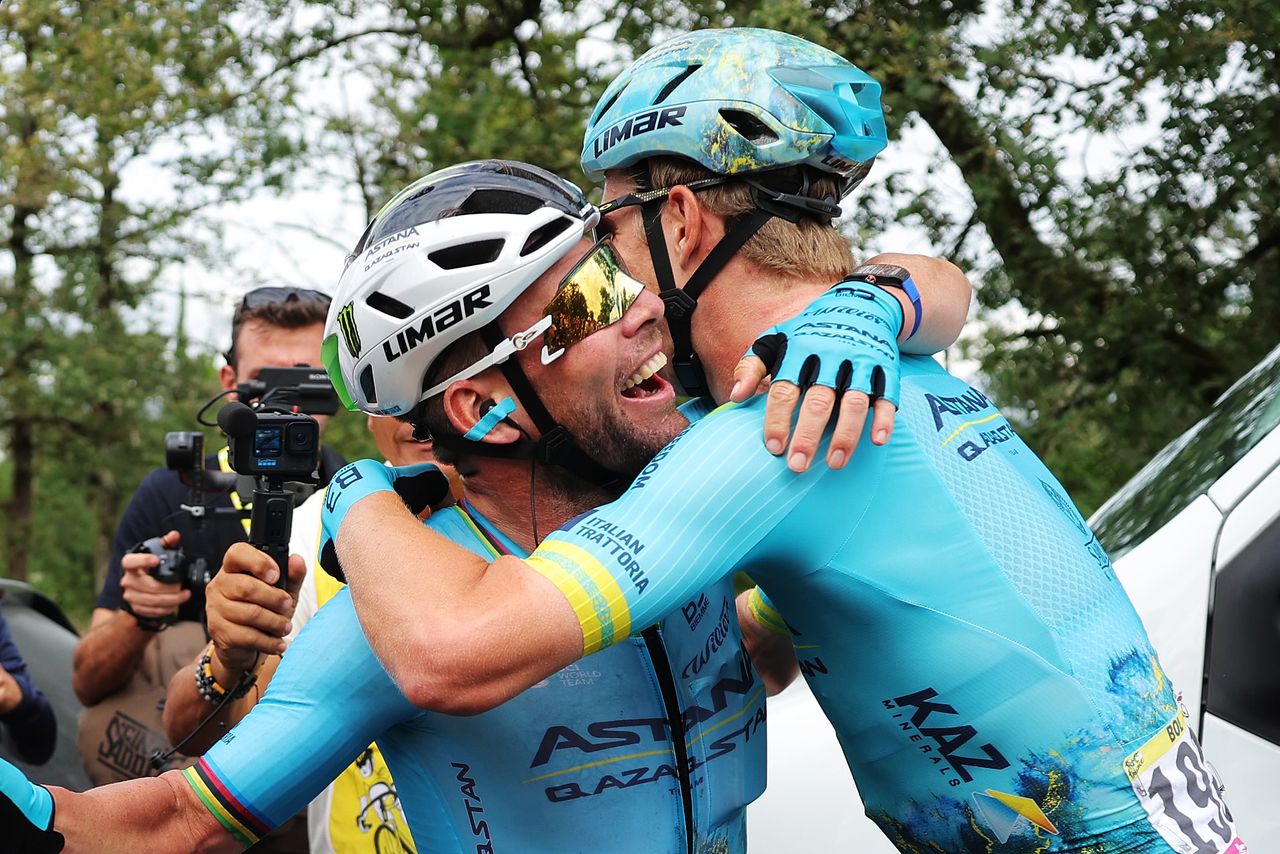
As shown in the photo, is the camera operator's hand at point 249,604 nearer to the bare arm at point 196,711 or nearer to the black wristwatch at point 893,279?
the bare arm at point 196,711

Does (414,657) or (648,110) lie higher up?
(648,110)

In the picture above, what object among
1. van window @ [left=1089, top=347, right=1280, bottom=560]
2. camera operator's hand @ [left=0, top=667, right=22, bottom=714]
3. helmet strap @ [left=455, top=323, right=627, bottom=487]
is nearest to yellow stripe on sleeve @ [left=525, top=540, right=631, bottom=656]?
helmet strap @ [left=455, top=323, right=627, bottom=487]

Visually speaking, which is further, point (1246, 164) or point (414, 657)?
point (1246, 164)

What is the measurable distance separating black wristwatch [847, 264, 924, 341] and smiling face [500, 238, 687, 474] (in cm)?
37

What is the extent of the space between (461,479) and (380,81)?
1038cm

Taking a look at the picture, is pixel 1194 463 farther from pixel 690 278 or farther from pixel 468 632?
pixel 468 632

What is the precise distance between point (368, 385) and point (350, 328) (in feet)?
0.35

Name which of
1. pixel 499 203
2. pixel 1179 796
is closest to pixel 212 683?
pixel 499 203

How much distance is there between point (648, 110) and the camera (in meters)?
2.54

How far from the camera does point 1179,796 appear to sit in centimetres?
193

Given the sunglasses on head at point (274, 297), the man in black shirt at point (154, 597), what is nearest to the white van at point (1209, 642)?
the man in black shirt at point (154, 597)

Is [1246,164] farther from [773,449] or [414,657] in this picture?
[414,657]

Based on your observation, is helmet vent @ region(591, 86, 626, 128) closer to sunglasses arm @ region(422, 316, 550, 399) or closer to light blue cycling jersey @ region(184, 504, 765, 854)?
sunglasses arm @ region(422, 316, 550, 399)

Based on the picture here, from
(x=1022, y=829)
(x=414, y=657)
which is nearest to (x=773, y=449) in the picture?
(x=414, y=657)
